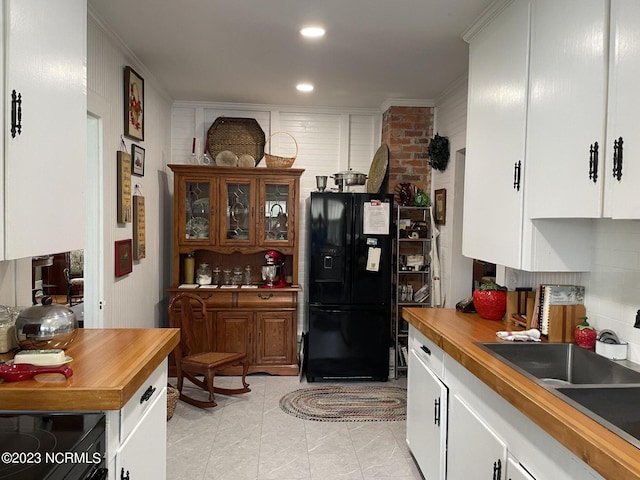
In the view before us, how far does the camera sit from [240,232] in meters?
4.67

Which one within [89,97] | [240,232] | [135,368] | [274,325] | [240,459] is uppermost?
[89,97]

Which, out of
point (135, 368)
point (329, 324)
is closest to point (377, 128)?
point (329, 324)

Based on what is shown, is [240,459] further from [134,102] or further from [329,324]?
[134,102]

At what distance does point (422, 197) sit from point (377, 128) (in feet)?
3.55

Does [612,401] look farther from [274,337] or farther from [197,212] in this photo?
[197,212]

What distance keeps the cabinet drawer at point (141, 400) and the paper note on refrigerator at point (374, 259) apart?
2.53 m

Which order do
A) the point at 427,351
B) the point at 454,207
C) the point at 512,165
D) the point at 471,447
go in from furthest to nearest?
the point at 454,207
the point at 427,351
the point at 512,165
the point at 471,447

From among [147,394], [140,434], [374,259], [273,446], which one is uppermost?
[374,259]

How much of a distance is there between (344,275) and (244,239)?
104cm

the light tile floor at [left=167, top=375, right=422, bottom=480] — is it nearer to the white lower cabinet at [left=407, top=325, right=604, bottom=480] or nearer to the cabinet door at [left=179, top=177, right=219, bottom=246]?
the white lower cabinet at [left=407, top=325, right=604, bottom=480]

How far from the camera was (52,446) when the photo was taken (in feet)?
4.12

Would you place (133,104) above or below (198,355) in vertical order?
above

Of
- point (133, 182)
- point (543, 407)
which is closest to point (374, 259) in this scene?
point (133, 182)

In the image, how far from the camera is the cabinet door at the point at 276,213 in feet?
15.1
